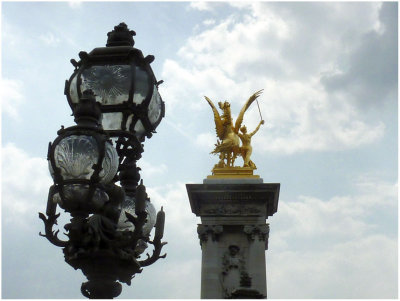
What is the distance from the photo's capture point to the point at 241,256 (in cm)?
2427

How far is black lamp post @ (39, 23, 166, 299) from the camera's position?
4742 millimetres

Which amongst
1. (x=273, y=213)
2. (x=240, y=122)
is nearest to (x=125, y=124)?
(x=273, y=213)

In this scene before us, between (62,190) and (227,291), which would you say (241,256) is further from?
(62,190)

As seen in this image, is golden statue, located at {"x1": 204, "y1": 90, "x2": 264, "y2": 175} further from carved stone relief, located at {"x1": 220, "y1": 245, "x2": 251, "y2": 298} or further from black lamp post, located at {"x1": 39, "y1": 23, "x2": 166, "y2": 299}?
black lamp post, located at {"x1": 39, "y1": 23, "x2": 166, "y2": 299}

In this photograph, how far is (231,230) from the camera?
24.9 meters

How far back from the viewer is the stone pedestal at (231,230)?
2386 cm

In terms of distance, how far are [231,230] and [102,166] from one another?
67.1 ft

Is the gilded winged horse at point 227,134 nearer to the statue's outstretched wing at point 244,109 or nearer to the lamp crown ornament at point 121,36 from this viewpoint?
the statue's outstretched wing at point 244,109

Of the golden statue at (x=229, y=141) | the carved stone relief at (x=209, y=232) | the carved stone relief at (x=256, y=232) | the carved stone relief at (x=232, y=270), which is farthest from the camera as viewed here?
the golden statue at (x=229, y=141)

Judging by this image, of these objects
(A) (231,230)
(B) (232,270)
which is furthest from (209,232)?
(B) (232,270)

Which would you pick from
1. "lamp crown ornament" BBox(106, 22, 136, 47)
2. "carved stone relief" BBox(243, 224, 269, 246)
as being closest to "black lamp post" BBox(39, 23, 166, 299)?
"lamp crown ornament" BBox(106, 22, 136, 47)

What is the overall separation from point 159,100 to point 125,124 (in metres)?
0.55

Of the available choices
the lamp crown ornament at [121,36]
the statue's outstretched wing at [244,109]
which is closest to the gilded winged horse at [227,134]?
the statue's outstretched wing at [244,109]

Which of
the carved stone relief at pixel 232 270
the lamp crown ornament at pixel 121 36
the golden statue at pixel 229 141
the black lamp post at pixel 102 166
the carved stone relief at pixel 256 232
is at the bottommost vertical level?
the black lamp post at pixel 102 166
